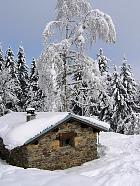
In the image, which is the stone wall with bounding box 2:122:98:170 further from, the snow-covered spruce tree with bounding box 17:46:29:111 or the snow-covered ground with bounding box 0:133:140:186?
the snow-covered spruce tree with bounding box 17:46:29:111

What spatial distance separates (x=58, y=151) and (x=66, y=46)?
23.3 feet

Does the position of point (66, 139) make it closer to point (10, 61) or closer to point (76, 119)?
point (76, 119)

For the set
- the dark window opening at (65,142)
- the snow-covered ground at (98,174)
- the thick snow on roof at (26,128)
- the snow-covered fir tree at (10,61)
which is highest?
the snow-covered fir tree at (10,61)

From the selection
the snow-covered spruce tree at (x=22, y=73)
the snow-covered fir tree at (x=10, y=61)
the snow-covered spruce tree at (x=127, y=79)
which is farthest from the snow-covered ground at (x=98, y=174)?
the snow-covered spruce tree at (x=22, y=73)

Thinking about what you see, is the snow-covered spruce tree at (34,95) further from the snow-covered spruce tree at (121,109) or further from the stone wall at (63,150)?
the stone wall at (63,150)

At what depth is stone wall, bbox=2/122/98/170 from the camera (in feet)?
57.6

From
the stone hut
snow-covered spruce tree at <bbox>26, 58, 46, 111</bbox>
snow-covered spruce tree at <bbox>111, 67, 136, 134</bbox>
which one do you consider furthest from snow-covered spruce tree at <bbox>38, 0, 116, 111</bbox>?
snow-covered spruce tree at <bbox>26, 58, 46, 111</bbox>

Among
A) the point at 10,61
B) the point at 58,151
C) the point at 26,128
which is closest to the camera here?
the point at 26,128

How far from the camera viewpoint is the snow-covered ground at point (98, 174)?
1080 centimetres

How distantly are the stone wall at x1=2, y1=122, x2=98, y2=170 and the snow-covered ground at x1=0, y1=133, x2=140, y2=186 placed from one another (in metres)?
0.61

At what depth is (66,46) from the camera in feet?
72.9

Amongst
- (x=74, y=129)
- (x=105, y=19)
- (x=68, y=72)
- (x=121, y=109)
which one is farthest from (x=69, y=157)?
(x=121, y=109)

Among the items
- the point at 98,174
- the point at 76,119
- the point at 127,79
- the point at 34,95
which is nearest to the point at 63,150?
the point at 76,119

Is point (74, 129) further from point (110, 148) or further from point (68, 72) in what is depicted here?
point (68, 72)
